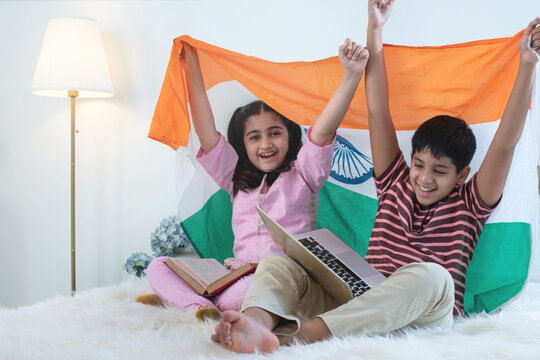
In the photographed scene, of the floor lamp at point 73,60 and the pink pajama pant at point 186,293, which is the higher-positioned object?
the floor lamp at point 73,60

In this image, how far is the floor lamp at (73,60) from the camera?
1.94 meters

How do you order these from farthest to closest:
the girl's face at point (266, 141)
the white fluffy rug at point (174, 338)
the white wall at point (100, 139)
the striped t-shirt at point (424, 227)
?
the white wall at point (100, 139) → the girl's face at point (266, 141) → the striped t-shirt at point (424, 227) → the white fluffy rug at point (174, 338)

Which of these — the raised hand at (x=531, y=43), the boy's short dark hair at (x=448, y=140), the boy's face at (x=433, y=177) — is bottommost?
the boy's face at (x=433, y=177)

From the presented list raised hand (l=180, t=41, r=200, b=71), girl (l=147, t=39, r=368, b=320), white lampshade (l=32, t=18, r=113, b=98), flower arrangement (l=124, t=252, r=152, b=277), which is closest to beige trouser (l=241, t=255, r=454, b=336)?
girl (l=147, t=39, r=368, b=320)

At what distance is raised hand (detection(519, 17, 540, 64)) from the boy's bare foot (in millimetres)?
770

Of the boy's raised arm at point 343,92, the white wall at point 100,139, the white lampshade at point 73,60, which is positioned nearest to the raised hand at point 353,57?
the boy's raised arm at point 343,92

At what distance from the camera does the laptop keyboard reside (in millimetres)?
1120

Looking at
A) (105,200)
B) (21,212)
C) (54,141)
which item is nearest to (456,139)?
(105,200)

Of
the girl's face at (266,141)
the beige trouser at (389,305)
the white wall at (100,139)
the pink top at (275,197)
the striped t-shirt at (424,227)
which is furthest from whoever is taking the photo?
the white wall at (100,139)

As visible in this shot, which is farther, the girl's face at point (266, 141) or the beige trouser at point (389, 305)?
the girl's face at point (266, 141)

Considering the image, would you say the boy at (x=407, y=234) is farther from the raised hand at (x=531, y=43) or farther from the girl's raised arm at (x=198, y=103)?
the girl's raised arm at (x=198, y=103)

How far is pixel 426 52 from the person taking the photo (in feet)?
4.45

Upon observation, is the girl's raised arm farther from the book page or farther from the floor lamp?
the floor lamp

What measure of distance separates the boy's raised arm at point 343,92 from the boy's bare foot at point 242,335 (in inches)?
23.5
